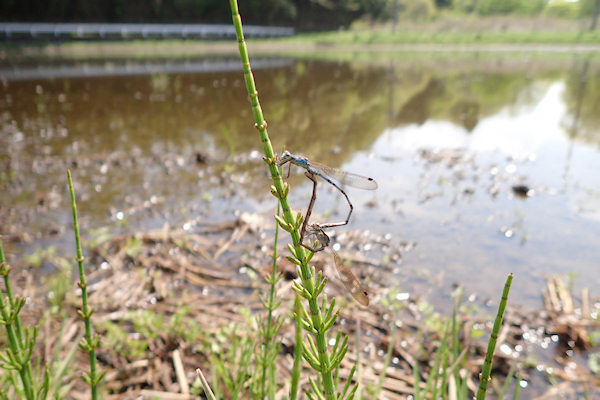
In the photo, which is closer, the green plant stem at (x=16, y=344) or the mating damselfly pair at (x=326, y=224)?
the mating damselfly pair at (x=326, y=224)

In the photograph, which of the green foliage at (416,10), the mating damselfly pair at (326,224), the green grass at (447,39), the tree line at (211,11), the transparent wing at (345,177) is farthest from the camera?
the green foliage at (416,10)

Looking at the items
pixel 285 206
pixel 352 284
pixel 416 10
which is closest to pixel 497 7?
pixel 416 10

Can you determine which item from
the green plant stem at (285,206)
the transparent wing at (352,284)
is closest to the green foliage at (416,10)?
the transparent wing at (352,284)

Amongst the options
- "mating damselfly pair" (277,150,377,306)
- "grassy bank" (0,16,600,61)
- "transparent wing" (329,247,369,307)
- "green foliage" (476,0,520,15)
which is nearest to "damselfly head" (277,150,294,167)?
"mating damselfly pair" (277,150,377,306)

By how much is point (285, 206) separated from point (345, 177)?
415mm

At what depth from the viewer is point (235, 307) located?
9.02 ft

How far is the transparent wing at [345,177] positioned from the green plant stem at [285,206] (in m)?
0.26

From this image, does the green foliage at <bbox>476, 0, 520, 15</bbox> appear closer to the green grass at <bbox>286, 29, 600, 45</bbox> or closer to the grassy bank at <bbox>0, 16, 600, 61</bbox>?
the grassy bank at <bbox>0, 16, 600, 61</bbox>

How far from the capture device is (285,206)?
50 cm

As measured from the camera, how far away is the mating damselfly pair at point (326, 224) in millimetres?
625

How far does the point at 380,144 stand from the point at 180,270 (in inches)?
179

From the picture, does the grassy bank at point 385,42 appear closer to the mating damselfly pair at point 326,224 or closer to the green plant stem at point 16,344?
the green plant stem at point 16,344

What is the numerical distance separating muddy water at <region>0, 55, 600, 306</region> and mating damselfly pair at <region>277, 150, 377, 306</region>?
0.13 meters

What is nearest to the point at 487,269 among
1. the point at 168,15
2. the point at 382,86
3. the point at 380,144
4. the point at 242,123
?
the point at 380,144
